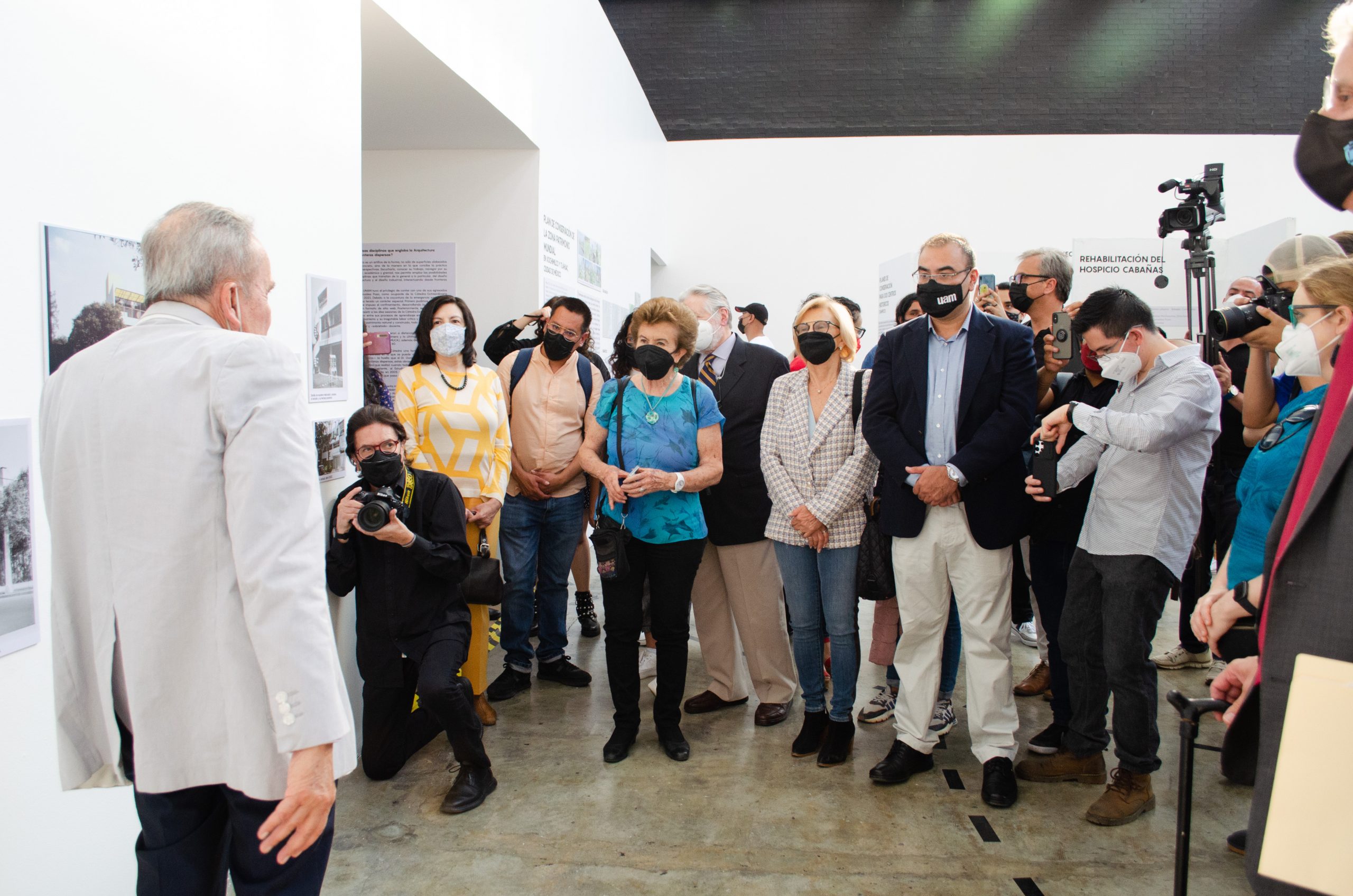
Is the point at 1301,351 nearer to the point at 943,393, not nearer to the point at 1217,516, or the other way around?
the point at 943,393

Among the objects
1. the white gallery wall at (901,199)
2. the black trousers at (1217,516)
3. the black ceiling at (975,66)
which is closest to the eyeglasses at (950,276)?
the black trousers at (1217,516)

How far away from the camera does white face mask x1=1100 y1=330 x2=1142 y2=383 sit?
246 cm

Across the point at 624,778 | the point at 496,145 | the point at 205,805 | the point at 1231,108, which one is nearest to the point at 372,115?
the point at 496,145

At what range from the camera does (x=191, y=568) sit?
3.92 ft

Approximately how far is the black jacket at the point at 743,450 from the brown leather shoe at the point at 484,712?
1.14 m

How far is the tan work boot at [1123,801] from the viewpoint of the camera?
2494 mm

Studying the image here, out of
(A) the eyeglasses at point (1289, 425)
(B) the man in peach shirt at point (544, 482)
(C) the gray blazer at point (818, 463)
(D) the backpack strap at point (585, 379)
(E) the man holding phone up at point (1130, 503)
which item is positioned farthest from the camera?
(D) the backpack strap at point (585, 379)

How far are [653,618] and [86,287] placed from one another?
1925 millimetres

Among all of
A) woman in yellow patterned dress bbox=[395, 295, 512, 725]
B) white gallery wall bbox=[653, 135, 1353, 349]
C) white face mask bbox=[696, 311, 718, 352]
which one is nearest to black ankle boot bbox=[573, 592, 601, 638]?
woman in yellow patterned dress bbox=[395, 295, 512, 725]

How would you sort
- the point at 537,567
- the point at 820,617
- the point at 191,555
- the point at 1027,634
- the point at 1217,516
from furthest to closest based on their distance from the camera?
the point at 1027,634 < the point at 537,567 < the point at 1217,516 < the point at 820,617 < the point at 191,555

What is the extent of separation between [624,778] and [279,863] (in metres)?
1.69

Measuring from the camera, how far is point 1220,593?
1469 mm

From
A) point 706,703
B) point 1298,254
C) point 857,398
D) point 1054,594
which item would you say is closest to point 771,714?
point 706,703

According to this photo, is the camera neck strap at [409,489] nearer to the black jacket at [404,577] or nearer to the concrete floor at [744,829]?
the black jacket at [404,577]
